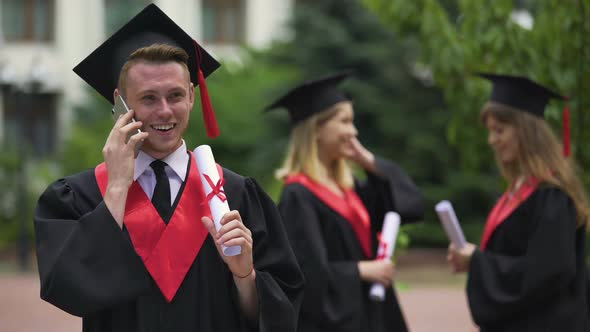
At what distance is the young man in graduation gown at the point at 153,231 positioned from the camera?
2557 millimetres

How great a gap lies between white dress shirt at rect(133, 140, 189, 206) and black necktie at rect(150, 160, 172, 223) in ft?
0.04

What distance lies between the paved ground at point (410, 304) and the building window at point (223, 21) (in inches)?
560

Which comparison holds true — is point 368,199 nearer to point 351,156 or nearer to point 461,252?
point 351,156

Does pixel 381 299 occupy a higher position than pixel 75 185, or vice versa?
pixel 75 185

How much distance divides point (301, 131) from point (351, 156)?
0.31m

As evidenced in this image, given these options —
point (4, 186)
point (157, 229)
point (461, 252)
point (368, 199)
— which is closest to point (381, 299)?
point (461, 252)

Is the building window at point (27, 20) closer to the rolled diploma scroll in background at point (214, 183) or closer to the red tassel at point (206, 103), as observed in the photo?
the red tassel at point (206, 103)

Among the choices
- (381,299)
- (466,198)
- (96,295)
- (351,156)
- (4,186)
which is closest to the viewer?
(96,295)

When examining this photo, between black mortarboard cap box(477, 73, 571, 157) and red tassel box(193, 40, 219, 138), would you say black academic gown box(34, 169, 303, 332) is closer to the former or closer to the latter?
red tassel box(193, 40, 219, 138)

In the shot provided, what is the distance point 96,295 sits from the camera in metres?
2.51

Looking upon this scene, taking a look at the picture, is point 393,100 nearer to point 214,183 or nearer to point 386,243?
point 386,243

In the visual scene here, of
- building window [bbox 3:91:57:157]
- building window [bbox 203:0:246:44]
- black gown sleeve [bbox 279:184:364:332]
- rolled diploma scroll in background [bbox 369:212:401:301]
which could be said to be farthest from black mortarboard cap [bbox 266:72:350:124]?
building window [bbox 3:91:57:157]

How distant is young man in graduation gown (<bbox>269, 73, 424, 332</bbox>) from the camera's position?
4.25 meters

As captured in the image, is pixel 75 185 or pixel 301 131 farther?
pixel 301 131
